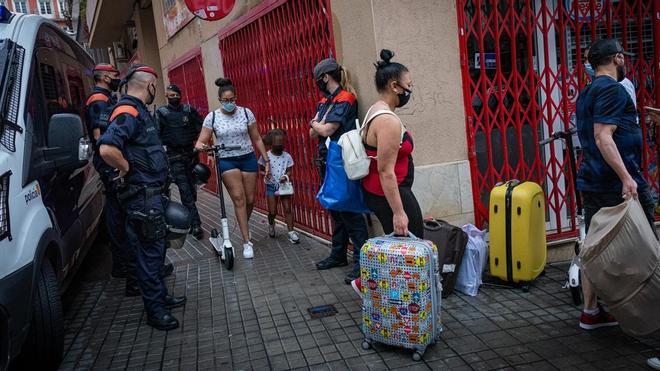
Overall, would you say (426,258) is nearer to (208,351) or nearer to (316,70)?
(208,351)

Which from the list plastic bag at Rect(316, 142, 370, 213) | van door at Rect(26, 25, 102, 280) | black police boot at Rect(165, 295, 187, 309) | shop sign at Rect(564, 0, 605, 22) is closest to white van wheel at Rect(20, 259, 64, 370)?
van door at Rect(26, 25, 102, 280)

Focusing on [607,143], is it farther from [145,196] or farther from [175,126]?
[175,126]

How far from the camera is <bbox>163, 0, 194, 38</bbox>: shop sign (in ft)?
34.6

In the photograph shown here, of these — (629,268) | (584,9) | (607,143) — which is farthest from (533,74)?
(629,268)

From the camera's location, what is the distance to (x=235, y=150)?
5.81 m

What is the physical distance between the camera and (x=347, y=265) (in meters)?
5.38

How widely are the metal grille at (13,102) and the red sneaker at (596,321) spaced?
3812 mm

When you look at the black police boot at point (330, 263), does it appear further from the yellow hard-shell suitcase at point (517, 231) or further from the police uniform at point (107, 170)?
the police uniform at point (107, 170)

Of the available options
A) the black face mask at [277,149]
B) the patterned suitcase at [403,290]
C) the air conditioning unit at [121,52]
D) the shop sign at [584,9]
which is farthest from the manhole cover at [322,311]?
the air conditioning unit at [121,52]

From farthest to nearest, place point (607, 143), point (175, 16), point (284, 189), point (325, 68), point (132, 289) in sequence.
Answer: point (175, 16) < point (284, 189) < point (132, 289) < point (325, 68) < point (607, 143)

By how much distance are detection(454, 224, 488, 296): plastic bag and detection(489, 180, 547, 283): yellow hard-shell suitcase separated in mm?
110

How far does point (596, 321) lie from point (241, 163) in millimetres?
3756

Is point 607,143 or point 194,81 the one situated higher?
point 194,81

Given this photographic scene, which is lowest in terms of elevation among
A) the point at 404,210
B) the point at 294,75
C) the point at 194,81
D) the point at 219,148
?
the point at 404,210
